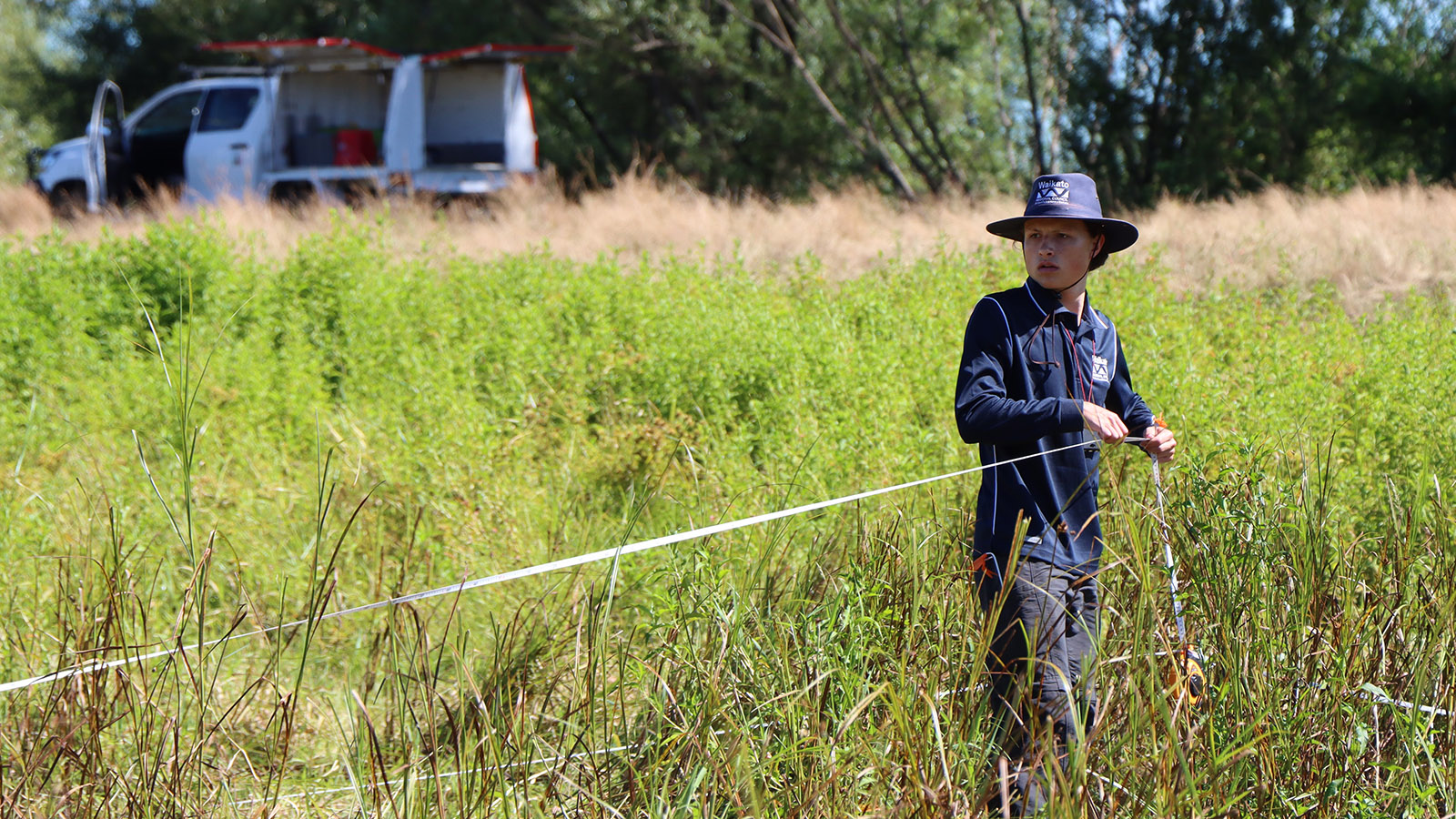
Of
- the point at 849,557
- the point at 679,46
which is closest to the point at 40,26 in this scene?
the point at 679,46

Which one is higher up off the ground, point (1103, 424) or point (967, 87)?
point (967, 87)

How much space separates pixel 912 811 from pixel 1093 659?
44 cm

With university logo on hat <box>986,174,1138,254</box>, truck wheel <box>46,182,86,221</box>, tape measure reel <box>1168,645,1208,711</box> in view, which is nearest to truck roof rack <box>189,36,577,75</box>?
truck wheel <box>46,182,86,221</box>

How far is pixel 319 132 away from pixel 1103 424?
13.1 meters

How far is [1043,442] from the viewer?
99.7 inches

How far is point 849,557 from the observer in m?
3.03

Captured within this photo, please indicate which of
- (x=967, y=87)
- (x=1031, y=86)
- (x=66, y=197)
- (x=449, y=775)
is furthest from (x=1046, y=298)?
(x=967, y=87)

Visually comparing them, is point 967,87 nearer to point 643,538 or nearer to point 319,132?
point 319,132

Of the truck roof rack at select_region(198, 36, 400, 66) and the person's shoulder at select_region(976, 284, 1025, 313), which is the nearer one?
the person's shoulder at select_region(976, 284, 1025, 313)

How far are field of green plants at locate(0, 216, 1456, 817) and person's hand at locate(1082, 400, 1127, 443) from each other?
0.46ft

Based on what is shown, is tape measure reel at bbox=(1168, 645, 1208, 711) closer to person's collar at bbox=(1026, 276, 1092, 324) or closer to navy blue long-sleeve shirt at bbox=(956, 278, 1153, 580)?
navy blue long-sleeve shirt at bbox=(956, 278, 1153, 580)

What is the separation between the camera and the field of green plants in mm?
2348

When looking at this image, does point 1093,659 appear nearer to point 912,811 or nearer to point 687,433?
point 912,811

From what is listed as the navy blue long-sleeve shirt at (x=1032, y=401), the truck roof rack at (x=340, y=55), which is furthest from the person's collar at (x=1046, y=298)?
the truck roof rack at (x=340, y=55)
